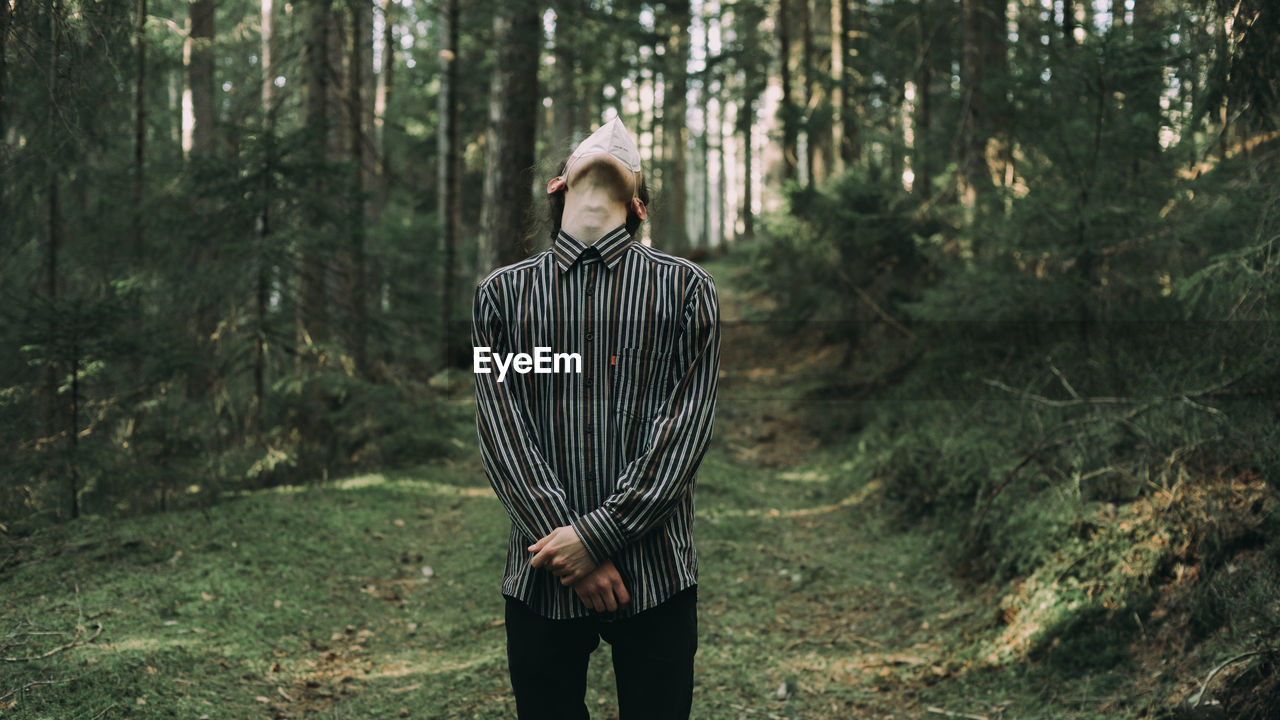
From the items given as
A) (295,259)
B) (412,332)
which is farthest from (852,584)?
(412,332)

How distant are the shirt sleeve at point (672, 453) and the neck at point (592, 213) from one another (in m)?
0.33

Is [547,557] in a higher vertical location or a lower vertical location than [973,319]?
lower

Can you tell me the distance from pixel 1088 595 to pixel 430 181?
28.2 meters

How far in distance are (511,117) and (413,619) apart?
863 centimetres

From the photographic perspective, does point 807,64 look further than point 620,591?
Yes

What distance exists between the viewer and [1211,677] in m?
3.71

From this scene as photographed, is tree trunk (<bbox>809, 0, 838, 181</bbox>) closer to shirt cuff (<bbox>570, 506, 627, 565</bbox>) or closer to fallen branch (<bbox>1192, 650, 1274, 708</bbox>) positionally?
fallen branch (<bbox>1192, 650, 1274, 708</bbox>)

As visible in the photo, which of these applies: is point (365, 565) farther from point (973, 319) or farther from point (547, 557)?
point (973, 319)

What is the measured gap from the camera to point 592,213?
247 centimetres

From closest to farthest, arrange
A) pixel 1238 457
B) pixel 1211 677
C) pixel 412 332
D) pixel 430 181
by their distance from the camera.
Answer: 1. pixel 1211 677
2. pixel 1238 457
3. pixel 412 332
4. pixel 430 181

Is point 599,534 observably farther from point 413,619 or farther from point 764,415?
point 764,415

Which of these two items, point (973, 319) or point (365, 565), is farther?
point (973, 319)

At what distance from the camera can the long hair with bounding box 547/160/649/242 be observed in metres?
2.63

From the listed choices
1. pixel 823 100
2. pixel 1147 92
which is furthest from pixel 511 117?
pixel 1147 92
